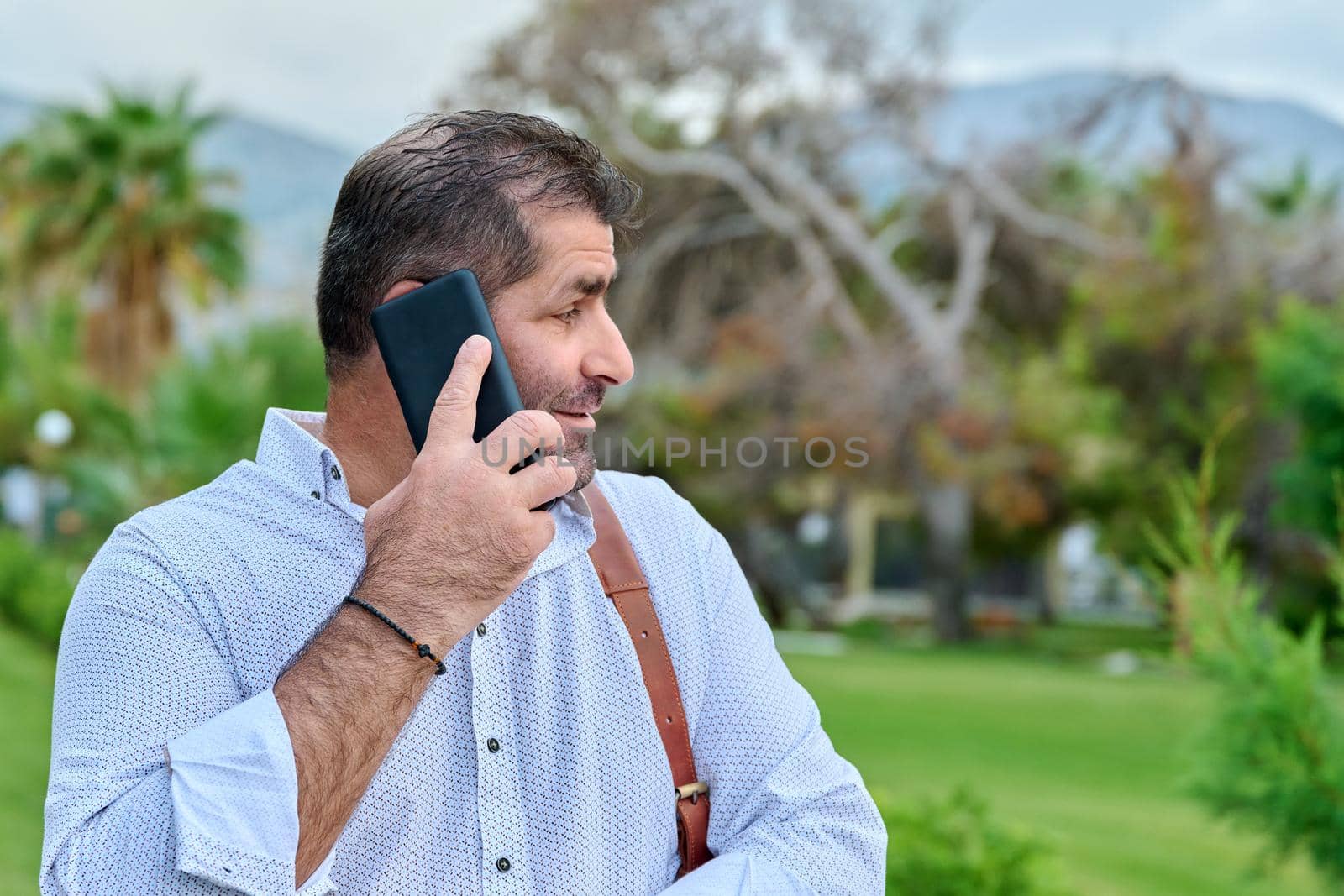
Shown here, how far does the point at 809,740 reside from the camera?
68.2 inches

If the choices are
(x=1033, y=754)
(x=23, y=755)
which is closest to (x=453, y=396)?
(x=23, y=755)

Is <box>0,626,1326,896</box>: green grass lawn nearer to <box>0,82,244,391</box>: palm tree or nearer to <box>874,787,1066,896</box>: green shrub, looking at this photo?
<box>874,787,1066,896</box>: green shrub

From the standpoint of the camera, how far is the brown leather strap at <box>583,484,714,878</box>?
5.56 ft

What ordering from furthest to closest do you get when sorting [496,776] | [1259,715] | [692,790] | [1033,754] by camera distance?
[1033,754]
[1259,715]
[692,790]
[496,776]

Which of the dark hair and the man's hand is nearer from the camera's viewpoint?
the man's hand

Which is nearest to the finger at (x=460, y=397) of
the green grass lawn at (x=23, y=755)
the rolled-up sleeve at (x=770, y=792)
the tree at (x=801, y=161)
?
the rolled-up sleeve at (x=770, y=792)

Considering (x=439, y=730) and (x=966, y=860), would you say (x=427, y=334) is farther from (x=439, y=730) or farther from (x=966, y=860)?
(x=966, y=860)

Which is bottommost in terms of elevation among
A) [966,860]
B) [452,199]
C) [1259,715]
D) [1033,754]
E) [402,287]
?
[1033,754]

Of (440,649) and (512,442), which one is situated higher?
(512,442)

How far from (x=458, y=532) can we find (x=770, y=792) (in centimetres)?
58

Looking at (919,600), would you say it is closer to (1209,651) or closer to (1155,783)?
(1155,783)

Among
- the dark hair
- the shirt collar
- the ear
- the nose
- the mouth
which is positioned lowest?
the shirt collar

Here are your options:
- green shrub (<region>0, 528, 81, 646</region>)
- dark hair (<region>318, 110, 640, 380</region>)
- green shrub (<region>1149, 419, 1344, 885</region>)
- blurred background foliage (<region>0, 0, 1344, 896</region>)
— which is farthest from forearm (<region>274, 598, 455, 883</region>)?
blurred background foliage (<region>0, 0, 1344, 896</region>)

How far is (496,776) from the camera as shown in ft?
5.25
